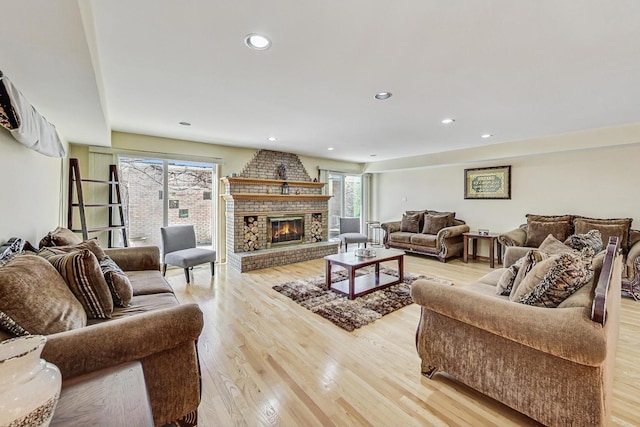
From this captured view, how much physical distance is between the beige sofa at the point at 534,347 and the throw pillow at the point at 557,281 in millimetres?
48

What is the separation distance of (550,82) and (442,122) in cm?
127

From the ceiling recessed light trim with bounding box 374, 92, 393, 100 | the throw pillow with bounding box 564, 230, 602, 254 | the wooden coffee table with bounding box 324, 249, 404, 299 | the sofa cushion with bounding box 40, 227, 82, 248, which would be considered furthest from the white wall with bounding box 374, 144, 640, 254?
the sofa cushion with bounding box 40, 227, 82, 248

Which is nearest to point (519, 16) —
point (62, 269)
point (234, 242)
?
point (62, 269)

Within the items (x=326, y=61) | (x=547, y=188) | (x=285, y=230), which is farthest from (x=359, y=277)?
(x=547, y=188)

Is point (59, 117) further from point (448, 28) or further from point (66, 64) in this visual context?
point (448, 28)

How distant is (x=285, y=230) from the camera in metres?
5.70

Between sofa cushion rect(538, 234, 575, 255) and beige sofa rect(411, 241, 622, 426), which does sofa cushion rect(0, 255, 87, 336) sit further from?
sofa cushion rect(538, 234, 575, 255)

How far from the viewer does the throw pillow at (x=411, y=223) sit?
6.21 meters

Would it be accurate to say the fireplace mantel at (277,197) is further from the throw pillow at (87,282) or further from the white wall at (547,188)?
the throw pillow at (87,282)

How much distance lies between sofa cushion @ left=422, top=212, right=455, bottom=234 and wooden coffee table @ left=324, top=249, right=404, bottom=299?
2196 millimetres

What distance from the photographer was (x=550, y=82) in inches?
93.5

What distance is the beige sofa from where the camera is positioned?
4.16 ft

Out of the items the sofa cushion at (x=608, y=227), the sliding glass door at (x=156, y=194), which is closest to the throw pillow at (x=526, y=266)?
the sofa cushion at (x=608, y=227)

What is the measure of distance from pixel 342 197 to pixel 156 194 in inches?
168
